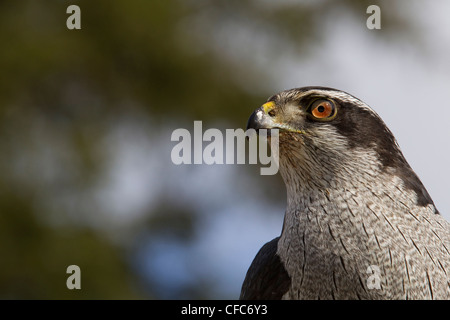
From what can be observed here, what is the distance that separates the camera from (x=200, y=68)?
1664 centimetres

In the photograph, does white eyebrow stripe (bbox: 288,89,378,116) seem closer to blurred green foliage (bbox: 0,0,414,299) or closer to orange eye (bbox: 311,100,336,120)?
orange eye (bbox: 311,100,336,120)

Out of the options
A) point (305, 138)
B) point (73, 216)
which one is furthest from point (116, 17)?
point (305, 138)

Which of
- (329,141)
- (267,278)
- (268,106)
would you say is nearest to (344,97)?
(329,141)

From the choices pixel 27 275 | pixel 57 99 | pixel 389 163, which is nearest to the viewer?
pixel 389 163

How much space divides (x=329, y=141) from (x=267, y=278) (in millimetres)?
951

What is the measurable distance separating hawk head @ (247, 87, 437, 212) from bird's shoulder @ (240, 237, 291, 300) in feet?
1.62

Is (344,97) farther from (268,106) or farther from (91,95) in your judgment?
(91,95)

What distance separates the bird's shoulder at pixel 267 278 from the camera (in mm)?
4358

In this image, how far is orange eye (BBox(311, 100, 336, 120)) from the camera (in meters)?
4.52

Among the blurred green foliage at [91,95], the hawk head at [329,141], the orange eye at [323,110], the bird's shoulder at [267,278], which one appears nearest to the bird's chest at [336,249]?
the bird's shoulder at [267,278]

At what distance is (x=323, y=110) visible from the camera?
4.55m

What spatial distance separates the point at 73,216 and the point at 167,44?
4515 millimetres
